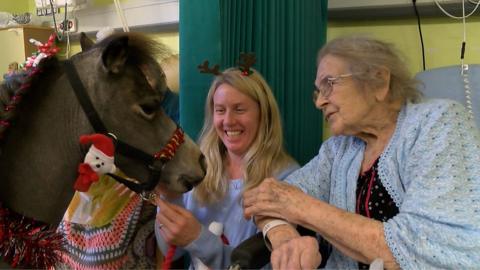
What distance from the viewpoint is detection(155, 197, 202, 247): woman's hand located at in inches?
47.0

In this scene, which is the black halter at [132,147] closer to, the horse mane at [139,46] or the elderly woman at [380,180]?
the horse mane at [139,46]

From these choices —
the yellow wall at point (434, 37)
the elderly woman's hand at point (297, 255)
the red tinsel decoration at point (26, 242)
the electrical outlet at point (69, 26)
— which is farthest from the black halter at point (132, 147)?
the electrical outlet at point (69, 26)

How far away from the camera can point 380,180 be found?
44.9 inches

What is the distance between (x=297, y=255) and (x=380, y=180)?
1.04 feet

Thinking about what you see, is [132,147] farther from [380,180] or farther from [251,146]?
[380,180]

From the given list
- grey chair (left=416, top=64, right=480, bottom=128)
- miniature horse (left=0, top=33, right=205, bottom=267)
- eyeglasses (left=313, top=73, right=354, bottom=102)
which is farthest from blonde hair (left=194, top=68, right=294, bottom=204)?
grey chair (left=416, top=64, right=480, bottom=128)

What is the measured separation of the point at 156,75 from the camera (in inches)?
41.9

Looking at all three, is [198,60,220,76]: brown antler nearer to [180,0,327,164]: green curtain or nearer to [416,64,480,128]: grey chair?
[180,0,327,164]: green curtain

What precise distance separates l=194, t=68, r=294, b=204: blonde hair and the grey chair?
1.63ft

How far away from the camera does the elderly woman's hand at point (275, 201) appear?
1123 mm

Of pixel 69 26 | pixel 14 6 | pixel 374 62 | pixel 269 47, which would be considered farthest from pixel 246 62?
pixel 14 6

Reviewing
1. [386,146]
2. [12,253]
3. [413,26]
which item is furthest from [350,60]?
[12,253]

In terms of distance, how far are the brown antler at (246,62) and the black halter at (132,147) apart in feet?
1.32

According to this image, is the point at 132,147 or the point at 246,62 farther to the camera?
the point at 246,62
